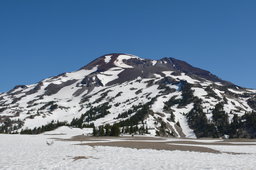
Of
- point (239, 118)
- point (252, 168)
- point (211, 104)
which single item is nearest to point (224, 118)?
point (239, 118)

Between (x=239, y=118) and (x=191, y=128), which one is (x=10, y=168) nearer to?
(x=191, y=128)

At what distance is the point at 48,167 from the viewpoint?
17.8 meters

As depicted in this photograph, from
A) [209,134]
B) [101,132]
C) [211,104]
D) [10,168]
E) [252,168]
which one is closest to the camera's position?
[10,168]

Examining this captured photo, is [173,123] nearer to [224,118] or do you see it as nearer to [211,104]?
[224,118]

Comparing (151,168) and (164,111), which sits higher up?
(164,111)

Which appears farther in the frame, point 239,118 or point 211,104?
point 211,104

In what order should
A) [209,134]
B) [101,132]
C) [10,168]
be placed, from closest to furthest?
[10,168] < [101,132] < [209,134]

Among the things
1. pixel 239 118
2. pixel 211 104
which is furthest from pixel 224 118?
pixel 211 104

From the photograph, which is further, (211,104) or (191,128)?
(211,104)

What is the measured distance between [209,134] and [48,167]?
146 metres

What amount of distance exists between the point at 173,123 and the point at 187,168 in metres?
141

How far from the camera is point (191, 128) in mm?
158000

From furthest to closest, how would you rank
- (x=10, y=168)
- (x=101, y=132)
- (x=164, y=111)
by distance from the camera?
(x=164, y=111) < (x=101, y=132) < (x=10, y=168)

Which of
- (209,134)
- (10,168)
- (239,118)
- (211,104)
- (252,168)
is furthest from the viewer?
(211,104)
